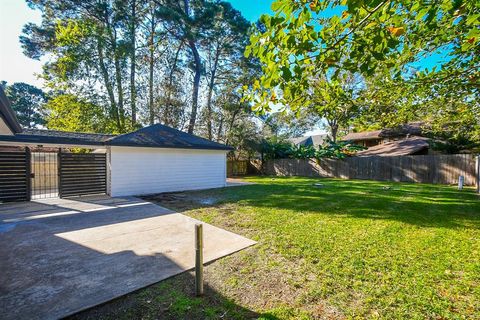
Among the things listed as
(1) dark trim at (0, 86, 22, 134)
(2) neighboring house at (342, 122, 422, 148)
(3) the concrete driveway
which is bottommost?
(3) the concrete driveway

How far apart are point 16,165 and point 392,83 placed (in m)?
11.3

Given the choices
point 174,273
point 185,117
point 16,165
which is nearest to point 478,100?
point 174,273

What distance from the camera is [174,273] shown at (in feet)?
9.99

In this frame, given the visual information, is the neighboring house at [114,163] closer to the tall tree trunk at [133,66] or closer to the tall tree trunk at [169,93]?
the tall tree trunk at [133,66]

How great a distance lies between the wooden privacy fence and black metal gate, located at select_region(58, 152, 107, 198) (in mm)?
13668

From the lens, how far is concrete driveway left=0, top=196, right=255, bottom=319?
2539 mm

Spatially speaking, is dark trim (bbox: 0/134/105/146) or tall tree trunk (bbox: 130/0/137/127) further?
tall tree trunk (bbox: 130/0/137/127)

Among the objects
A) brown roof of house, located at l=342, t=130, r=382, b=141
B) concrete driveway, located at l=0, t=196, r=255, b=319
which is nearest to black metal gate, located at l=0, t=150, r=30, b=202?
concrete driveway, located at l=0, t=196, r=255, b=319

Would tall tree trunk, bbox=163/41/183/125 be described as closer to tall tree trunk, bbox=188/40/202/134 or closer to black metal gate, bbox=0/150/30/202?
tall tree trunk, bbox=188/40/202/134

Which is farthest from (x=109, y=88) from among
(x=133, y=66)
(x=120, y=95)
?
(x=133, y=66)

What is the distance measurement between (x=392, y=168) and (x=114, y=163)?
593 inches

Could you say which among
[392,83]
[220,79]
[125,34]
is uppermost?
[125,34]

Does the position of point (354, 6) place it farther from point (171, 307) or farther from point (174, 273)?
point (174, 273)

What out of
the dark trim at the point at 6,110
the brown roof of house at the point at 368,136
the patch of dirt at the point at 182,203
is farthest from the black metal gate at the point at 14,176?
the brown roof of house at the point at 368,136
